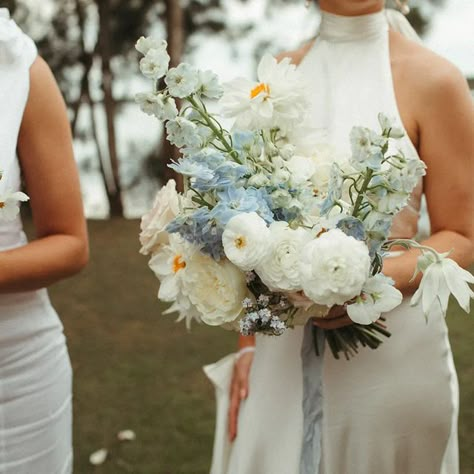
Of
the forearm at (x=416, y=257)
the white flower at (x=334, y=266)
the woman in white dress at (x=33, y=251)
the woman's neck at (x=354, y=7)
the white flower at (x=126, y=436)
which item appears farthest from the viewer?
the white flower at (x=126, y=436)

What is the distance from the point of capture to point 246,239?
1369mm

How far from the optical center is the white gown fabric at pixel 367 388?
2.15 meters

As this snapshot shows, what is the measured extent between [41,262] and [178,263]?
631 mm

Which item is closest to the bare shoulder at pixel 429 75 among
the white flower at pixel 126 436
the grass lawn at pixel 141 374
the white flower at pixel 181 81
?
the white flower at pixel 181 81

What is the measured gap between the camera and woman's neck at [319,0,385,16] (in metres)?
2.25

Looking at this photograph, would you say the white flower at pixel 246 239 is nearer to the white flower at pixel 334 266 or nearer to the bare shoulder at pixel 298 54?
the white flower at pixel 334 266

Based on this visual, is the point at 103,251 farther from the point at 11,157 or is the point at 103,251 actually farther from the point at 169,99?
the point at 169,99

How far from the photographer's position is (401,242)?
4.69 feet

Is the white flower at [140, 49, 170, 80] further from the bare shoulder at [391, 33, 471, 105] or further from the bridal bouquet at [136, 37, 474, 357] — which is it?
the bare shoulder at [391, 33, 471, 105]

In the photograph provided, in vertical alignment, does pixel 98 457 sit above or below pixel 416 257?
below

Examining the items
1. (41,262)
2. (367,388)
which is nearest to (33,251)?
(41,262)

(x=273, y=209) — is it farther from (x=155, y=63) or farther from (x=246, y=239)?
(x=155, y=63)

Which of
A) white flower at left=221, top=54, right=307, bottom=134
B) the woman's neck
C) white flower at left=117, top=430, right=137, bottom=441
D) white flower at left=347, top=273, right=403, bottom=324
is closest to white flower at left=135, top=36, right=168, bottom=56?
white flower at left=221, top=54, right=307, bottom=134

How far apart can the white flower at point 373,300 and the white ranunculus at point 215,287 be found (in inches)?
9.4
